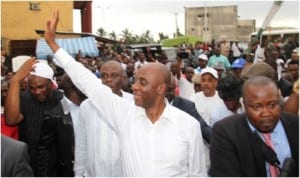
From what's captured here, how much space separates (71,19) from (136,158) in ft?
64.7

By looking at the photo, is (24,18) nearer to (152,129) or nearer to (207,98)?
(207,98)

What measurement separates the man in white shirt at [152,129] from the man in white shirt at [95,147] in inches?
19.2

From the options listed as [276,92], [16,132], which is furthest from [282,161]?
[16,132]

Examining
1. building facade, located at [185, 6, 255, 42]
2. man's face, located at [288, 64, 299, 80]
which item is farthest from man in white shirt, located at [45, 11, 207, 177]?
building facade, located at [185, 6, 255, 42]

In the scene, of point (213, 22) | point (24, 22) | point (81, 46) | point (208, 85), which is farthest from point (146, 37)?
point (208, 85)

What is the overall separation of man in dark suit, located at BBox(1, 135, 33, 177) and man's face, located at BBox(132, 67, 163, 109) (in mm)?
856

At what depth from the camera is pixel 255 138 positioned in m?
2.67

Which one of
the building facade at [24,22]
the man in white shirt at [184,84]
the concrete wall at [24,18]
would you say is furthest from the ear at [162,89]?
the concrete wall at [24,18]

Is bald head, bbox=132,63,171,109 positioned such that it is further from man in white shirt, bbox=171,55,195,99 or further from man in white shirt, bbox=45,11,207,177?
man in white shirt, bbox=171,55,195,99

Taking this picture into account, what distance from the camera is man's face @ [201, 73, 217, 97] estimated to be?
Result: 541cm

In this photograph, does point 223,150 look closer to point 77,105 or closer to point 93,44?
point 77,105

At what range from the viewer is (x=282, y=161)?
8.75 ft

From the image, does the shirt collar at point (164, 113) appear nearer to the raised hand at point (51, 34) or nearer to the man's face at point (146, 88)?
the man's face at point (146, 88)

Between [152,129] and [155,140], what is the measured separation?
3.1 inches
